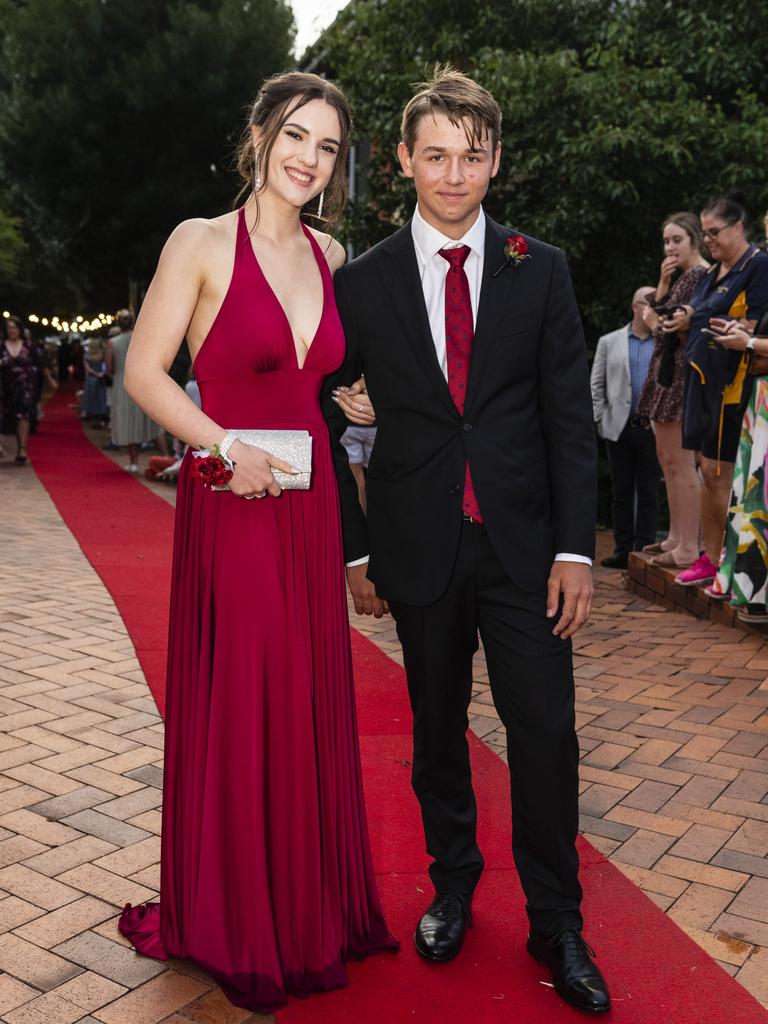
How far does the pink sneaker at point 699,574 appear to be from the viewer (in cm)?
695

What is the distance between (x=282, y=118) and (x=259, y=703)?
4.72 feet

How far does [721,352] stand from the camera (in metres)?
6.18

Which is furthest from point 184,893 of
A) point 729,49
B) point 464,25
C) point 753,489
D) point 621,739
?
point 464,25

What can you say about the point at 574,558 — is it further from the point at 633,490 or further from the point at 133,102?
the point at 133,102

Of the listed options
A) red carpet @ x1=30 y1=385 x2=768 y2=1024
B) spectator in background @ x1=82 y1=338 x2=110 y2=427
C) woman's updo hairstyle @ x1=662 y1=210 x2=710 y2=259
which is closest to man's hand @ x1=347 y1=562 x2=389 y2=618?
red carpet @ x1=30 y1=385 x2=768 y2=1024

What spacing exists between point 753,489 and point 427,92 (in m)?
3.78

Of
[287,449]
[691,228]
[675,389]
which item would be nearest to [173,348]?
[287,449]

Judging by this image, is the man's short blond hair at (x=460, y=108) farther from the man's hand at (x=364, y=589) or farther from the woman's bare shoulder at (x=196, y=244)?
the man's hand at (x=364, y=589)

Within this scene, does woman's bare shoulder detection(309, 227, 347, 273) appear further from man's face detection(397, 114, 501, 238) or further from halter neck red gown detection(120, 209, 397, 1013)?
man's face detection(397, 114, 501, 238)

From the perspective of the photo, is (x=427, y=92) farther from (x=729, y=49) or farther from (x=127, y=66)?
(x=127, y=66)

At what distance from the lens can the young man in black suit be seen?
2.77 metres

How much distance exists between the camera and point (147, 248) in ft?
79.5

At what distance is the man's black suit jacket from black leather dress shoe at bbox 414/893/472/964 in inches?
33.4

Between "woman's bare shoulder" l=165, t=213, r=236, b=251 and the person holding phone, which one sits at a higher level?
"woman's bare shoulder" l=165, t=213, r=236, b=251
